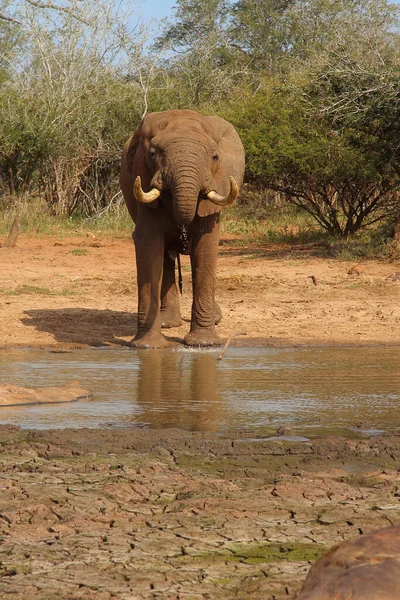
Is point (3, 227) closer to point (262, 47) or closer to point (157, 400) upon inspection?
point (157, 400)

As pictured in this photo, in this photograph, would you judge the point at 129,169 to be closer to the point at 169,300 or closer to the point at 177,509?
the point at 169,300

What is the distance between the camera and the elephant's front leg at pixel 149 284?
368 inches

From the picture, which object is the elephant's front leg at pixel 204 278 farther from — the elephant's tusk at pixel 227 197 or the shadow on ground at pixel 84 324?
the shadow on ground at pixel 84 324

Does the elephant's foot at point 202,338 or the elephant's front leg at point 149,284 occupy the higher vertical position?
the elephant's front leg at point 149,284

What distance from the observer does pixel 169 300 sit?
1064cm

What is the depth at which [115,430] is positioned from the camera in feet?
18.4

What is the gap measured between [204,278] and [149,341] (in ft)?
2.61

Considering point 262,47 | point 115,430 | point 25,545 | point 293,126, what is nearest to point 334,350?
point 115,430

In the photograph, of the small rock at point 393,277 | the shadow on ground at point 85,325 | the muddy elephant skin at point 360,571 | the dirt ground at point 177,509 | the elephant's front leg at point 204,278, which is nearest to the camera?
the muddy elephant skin at point 360,571

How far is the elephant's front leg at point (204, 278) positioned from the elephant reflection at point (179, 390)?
1.33 ft

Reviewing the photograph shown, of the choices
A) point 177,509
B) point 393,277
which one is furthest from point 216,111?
point 177,509

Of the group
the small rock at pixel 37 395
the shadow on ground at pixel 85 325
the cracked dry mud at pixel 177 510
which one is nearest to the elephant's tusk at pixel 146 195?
the shadow on ground at pixel 85 325

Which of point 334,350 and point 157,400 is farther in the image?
point 334,350

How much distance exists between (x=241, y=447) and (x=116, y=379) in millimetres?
2574
